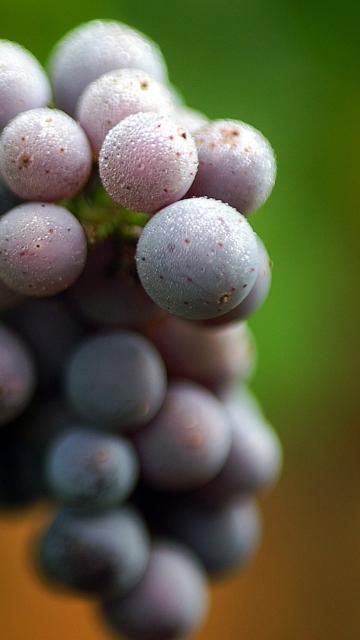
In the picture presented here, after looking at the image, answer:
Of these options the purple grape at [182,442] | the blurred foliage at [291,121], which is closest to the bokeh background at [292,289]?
the blurred foliage at [291,121]

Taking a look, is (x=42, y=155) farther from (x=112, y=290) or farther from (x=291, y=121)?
(x=291, y=121)

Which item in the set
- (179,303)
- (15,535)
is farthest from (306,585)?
(179,303)

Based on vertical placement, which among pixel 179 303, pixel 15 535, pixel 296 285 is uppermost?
pixel 179 303

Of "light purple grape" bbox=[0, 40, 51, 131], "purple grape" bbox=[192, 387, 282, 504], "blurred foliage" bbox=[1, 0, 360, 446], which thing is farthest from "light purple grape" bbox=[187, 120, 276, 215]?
"blurred foliage" bbox=[1, 0, 360, 446]

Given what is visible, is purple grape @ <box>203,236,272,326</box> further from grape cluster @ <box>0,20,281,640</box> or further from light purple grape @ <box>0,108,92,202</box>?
light purple grape @ <box>0,108,92,202</box>

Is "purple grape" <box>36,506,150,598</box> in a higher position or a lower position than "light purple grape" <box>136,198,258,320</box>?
lower

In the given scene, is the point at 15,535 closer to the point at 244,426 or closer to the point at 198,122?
the point at 244,426
